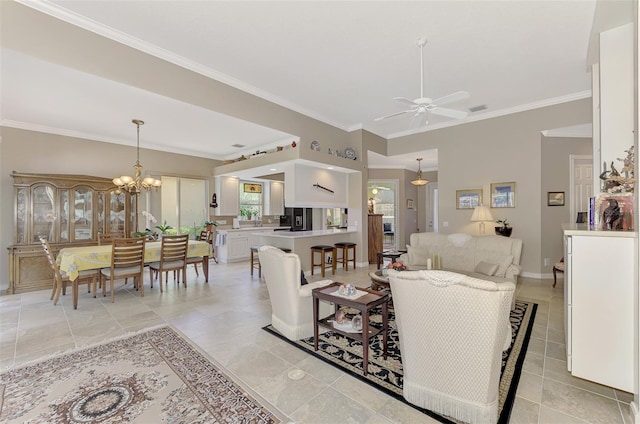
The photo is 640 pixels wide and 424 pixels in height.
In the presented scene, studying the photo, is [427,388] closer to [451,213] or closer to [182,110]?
[182,110]

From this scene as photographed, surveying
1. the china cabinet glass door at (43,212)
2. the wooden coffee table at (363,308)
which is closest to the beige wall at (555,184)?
the wooden coffee table at (363,308)

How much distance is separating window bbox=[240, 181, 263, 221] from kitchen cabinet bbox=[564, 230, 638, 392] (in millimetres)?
7570

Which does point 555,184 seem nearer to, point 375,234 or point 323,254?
point 375,234

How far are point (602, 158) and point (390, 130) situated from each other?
4545 millimetres

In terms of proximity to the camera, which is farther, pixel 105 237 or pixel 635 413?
pixel 105 237

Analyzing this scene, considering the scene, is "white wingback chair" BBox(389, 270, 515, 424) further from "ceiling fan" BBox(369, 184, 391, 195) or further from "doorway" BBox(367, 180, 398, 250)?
"ceiling fan" BBox(369, 184, 391, 195)

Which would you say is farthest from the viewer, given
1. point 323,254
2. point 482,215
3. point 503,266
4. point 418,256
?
point 323,254

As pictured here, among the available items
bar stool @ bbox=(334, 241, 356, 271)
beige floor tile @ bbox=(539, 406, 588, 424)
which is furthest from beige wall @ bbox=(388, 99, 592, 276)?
beige floor tile @ bbox=(539, 406, 588, 424)

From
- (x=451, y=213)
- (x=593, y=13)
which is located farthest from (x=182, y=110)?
(x=451, y=213)

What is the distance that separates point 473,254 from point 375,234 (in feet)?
11.3

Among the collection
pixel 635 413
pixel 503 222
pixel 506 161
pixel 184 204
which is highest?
pixel 506 161

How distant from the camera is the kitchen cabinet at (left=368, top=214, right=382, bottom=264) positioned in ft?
24.5

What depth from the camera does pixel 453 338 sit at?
1.58 metres

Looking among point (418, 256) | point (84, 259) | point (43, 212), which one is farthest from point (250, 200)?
point (418, 256)
